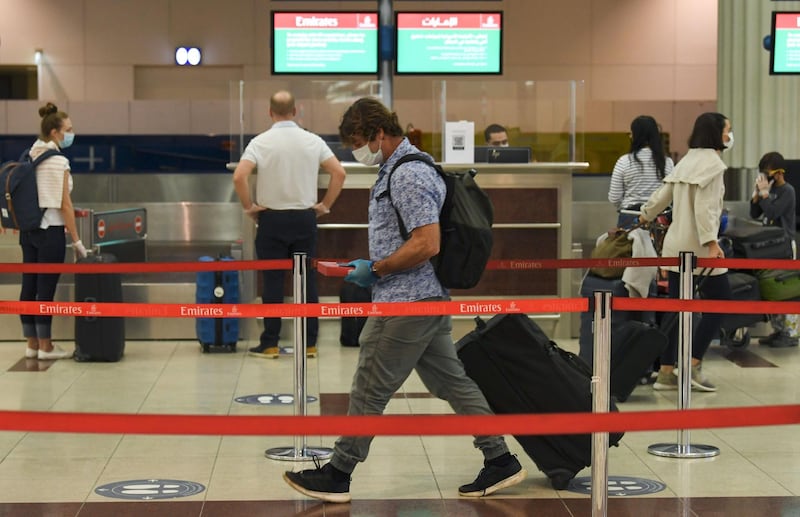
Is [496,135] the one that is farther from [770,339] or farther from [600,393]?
[600,393]

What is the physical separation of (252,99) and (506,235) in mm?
2179

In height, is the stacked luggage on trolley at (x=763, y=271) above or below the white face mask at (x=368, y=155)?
below

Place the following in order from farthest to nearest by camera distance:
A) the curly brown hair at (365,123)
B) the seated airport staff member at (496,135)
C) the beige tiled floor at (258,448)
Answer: the seated airport staff member at (496,135)
the beige tiled floor at (258,448)
the curly brown hair at (365,123)

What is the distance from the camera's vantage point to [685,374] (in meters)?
5.75

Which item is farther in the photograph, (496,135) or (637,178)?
(496,135)

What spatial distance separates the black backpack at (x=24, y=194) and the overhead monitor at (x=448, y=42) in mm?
5034

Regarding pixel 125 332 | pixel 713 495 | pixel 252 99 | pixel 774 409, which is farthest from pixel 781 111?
pixel 774 409

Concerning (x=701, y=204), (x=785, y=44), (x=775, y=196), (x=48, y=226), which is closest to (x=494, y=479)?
(x=701, y=204)

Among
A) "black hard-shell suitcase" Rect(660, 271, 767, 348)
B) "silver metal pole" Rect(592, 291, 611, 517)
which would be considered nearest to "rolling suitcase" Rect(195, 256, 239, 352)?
"black hard-shell suitcase" Rect(660, 271, 767, 348)

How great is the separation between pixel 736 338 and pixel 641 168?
1.60 meters

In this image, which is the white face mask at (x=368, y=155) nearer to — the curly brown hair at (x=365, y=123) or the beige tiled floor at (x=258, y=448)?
the curly brown hair at (x=365, y=123)

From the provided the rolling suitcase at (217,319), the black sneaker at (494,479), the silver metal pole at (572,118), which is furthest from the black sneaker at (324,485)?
the silver metal pole at (572,118)

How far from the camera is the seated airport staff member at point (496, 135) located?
33.1 feet

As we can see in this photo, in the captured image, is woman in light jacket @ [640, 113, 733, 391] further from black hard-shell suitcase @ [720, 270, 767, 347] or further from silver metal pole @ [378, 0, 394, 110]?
→ silver metal pole @ [378, 0, 394, 110]
